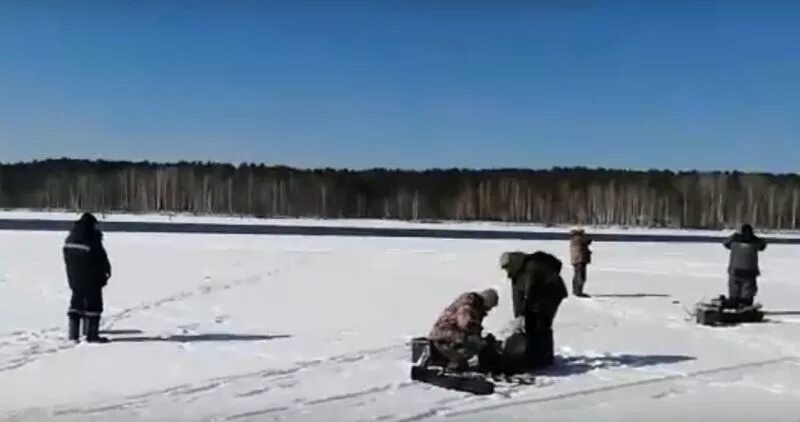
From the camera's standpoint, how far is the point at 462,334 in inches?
405

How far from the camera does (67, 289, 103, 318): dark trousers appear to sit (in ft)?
41.8

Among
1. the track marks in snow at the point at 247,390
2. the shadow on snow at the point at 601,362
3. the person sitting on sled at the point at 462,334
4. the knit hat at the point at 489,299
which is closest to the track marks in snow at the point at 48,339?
the track marks in snow at the point at 247,390

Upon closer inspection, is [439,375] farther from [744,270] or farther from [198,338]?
[744,270]

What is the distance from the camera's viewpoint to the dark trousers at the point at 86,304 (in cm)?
1274

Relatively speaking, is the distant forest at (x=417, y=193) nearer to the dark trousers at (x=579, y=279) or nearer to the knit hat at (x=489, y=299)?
the dark trousers at (x=579, y=279)

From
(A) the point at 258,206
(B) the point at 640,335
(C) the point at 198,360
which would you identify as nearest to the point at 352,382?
(C) the point at 198,360

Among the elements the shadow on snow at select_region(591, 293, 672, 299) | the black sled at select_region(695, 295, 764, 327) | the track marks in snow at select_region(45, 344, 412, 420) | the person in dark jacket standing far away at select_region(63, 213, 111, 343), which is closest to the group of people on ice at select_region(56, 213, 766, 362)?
the person in dark jacket standing far away at select_region(63, 213, 111, 343)

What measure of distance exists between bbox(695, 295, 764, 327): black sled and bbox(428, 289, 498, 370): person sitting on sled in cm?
599

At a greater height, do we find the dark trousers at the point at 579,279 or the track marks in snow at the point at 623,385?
the dark trousers at the point at 579,279

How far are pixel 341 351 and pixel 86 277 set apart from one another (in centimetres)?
327

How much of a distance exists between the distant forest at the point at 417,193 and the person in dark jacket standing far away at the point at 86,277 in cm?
7651

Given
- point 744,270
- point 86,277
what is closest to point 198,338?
point 86,277

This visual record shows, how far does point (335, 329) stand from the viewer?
46.8ft

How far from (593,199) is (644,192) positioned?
202 inches
